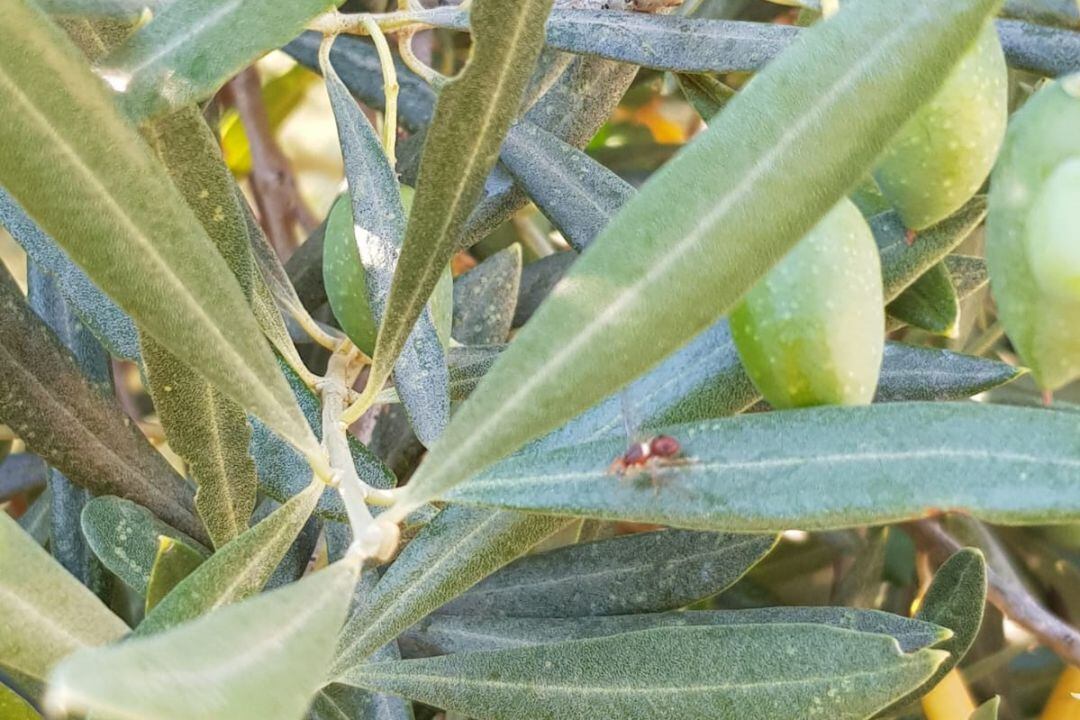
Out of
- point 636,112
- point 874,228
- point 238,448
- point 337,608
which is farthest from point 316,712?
point 636,112

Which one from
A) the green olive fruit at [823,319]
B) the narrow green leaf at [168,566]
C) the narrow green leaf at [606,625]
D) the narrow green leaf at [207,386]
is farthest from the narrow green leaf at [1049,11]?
the narrow green leaf at [168,566]

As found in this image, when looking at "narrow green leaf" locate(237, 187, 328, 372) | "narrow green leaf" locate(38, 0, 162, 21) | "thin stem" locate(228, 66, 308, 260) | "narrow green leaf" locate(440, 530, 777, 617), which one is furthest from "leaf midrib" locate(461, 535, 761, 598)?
"thin stem" locate(228, 66, 308, 260)

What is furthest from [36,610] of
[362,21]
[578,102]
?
[578,102]

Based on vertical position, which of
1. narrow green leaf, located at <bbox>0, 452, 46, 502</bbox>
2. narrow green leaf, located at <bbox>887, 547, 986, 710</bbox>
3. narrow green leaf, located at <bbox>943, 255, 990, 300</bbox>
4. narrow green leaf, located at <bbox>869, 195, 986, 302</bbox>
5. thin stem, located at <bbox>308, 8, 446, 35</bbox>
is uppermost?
thin stem, located at <bbox>308, 8, 446, 35</bbox>

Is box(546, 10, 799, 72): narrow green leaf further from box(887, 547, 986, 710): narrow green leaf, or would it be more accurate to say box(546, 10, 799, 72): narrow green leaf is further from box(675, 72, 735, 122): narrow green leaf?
box(887, 547, 986, 710): narrow green leaf

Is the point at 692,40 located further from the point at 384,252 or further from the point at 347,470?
the point at 347,470

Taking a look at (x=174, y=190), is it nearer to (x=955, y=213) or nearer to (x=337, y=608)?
(x=337, y=608)
